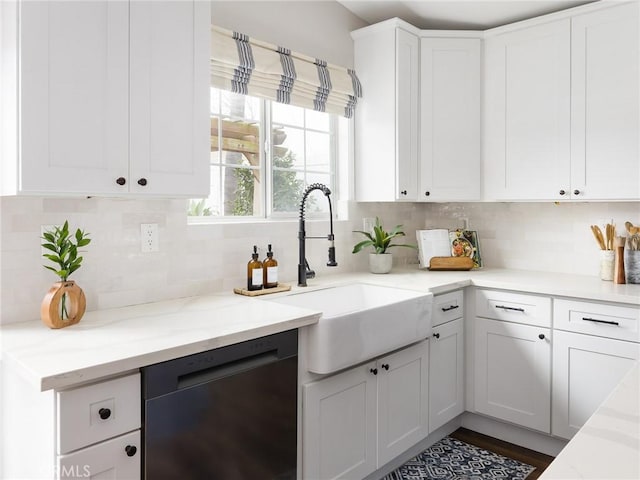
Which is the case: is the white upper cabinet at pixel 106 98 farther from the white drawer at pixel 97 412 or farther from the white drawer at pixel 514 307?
the white drawer at pixel 514 307

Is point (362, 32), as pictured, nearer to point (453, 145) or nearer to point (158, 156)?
point (453, 145)

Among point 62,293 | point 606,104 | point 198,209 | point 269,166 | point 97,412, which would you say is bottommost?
point 97,412

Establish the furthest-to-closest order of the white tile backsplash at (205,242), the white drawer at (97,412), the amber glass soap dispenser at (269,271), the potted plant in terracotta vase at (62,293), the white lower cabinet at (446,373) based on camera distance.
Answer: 1. the white lower cabinet at (446,373)
2. the amber glass soap dispenser at (269,271)
3. the white tile backsplash at (205,242)
4. the potted plant in terracotta vase at (62,293)
5. the white drawer at (97,412)

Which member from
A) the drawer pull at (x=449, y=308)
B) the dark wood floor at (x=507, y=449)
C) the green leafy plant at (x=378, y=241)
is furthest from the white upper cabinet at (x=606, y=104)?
the dark wood floor at (x=507, y=449)

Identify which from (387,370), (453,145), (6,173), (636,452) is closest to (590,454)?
(636,452)

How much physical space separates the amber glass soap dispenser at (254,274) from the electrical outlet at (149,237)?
425 millimetres

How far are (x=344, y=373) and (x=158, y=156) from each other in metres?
1.14

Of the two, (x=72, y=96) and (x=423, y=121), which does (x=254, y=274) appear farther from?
(x=423, y=121)

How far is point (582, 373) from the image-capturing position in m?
2.44

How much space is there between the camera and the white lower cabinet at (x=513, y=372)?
2570 millimetres

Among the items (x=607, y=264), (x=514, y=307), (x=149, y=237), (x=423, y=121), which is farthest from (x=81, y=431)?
(x=607, y=264)

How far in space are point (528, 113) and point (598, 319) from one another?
49.3 inches

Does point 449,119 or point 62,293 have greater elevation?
point 449,119

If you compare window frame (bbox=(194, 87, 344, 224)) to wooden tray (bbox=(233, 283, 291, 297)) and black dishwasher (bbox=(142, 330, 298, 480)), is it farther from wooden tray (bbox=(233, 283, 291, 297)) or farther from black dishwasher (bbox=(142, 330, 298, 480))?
black dishwasher (bbox=(142, 330, 298, 480))
